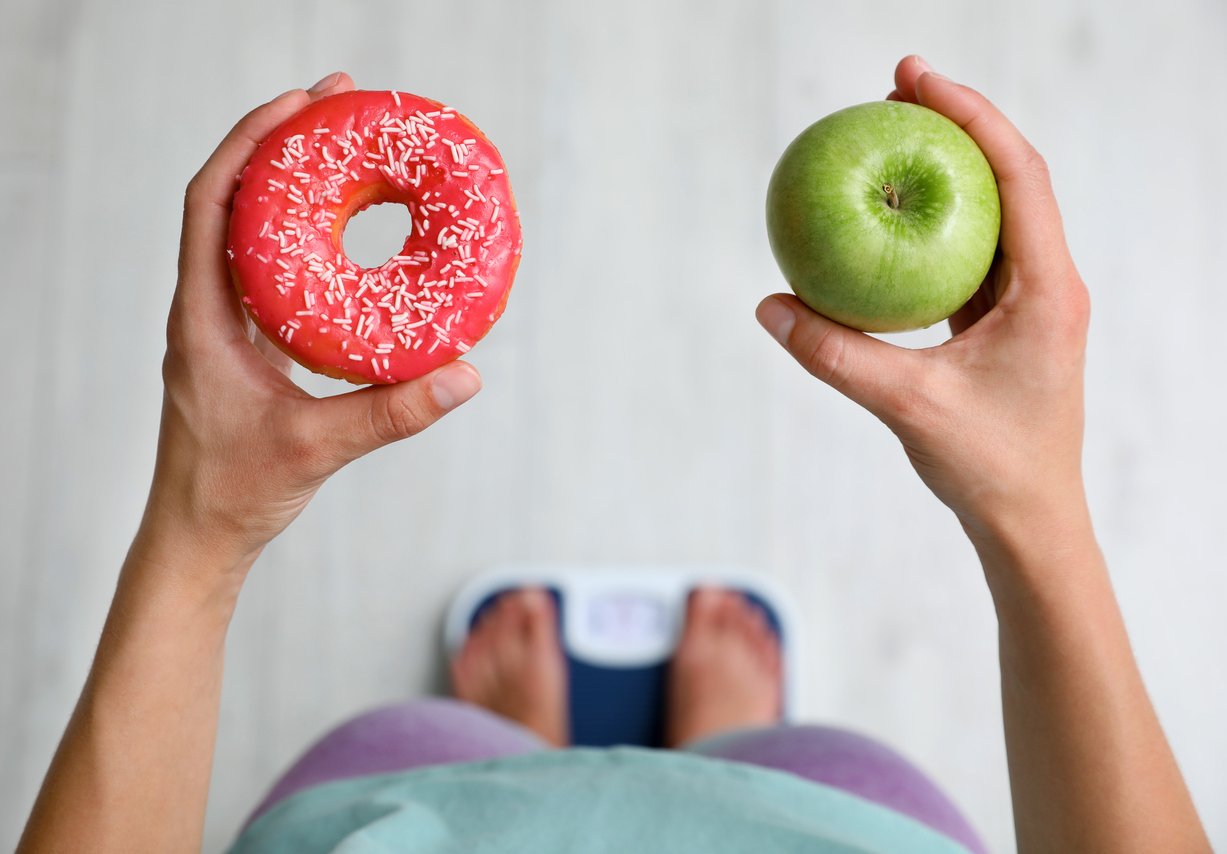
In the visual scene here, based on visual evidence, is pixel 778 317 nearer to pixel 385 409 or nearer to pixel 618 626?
pixel 385 409

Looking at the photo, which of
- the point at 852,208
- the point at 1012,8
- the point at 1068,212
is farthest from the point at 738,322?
the point at 852,208

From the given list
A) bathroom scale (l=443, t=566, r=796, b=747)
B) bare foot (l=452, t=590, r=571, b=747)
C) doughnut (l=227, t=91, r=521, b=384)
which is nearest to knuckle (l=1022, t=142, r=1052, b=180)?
doughnut (l=227, t=91, r=521, b=384)

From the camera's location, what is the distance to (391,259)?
97 cm

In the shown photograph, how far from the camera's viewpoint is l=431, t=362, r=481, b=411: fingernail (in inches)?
36.6

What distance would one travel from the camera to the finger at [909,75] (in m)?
1.01

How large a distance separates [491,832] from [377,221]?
3.73 feet

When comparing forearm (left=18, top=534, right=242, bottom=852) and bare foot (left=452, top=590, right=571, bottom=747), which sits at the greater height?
forearm (left=18, top=534, right=242, bottom=852)

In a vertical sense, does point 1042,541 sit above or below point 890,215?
below

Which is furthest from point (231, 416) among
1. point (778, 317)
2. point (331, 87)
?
point (778, 317)

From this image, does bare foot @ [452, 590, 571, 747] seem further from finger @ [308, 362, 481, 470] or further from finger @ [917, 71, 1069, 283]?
finger @ [917, 71, 1069, 283]

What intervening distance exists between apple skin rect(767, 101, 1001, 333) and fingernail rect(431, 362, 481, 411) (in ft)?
1.07

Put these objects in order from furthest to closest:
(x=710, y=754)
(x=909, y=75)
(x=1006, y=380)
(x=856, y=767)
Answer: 1. (x=710, y=754)
2. (x=856, y=767)
3. (x=909, y=75)
4. (x=1006, y=380)

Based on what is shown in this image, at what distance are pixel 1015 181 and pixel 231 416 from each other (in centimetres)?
76

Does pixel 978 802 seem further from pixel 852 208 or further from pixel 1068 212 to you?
pixel 852 208
